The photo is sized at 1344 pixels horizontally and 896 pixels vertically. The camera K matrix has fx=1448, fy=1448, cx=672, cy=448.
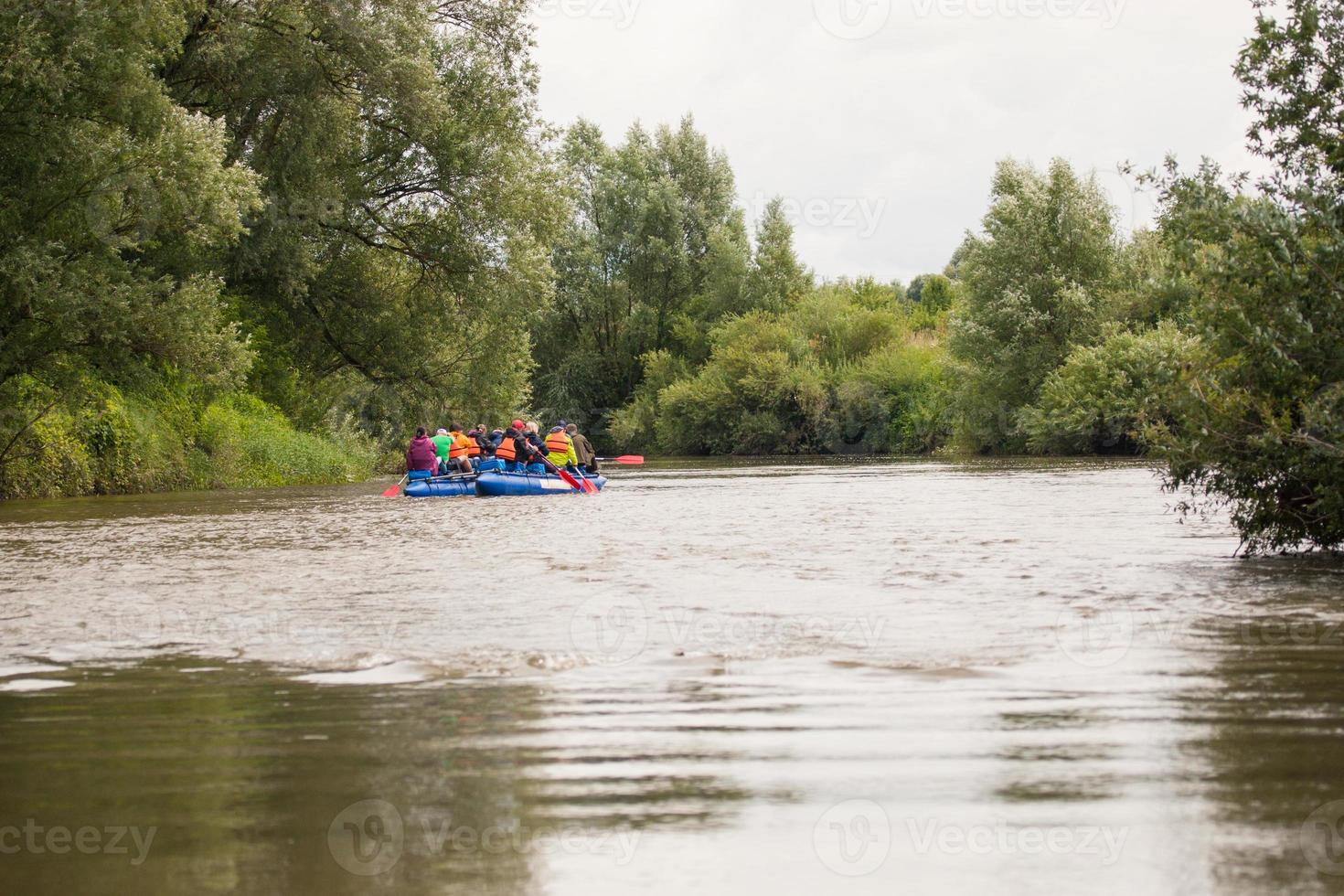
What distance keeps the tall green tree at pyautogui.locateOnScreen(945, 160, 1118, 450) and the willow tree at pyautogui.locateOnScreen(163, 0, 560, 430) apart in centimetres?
1679

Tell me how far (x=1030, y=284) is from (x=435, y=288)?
2083 cm

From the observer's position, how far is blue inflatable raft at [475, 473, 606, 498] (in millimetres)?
25562

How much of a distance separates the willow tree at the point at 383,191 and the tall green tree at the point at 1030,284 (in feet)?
55.1

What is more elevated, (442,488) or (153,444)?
(153,444)

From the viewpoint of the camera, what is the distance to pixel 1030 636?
792cm

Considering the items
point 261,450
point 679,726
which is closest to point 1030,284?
point 261,450

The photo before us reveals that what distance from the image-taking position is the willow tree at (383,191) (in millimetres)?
28562

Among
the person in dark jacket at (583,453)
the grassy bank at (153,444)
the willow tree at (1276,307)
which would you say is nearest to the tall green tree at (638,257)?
the grassy bank at (153,444)

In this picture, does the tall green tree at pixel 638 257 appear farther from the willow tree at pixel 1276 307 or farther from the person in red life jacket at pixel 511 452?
the willow tree at pixel 1276 307

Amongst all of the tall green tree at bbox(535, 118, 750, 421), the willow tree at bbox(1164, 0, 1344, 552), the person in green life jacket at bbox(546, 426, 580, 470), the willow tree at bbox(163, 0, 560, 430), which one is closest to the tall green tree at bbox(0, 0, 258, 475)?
the willow tree at bbox(163, 0, 560, 430)

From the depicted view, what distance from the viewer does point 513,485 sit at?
25.7 m

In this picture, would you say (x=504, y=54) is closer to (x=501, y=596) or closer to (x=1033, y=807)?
(x=501, y=596)

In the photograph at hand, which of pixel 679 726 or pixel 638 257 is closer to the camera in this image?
pixel 679 726

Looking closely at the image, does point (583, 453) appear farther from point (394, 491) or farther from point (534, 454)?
point (394, 491)
